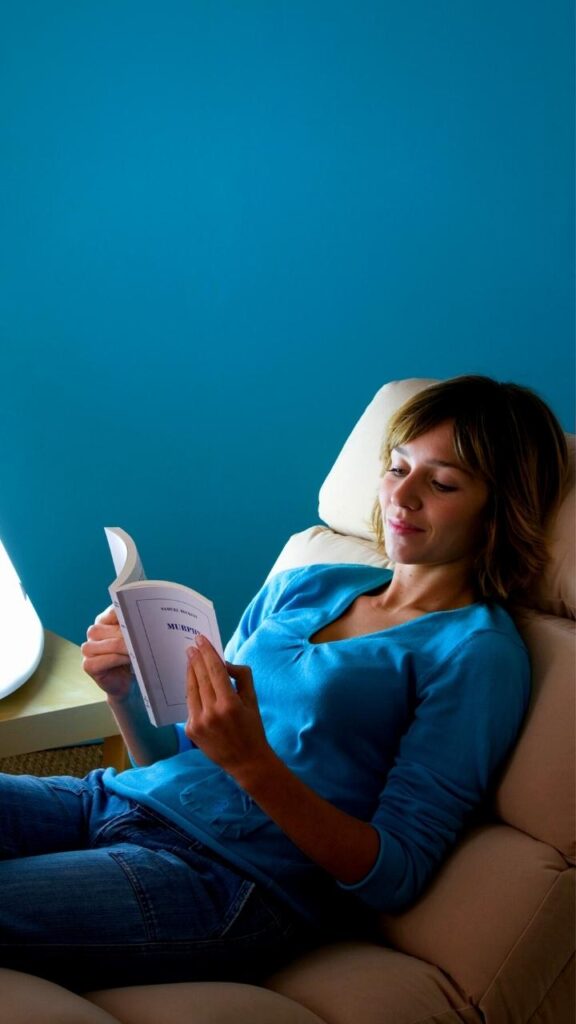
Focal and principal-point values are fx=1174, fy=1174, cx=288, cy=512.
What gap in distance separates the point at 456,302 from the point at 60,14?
105 centimetres

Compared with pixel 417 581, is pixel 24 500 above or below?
below

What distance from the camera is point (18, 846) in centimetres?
140

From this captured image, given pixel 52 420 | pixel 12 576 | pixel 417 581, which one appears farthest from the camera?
pixel 52 420

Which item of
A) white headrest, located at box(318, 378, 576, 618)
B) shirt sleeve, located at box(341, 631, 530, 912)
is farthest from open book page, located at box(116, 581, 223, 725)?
white headrest, located at box(318, 378, 576, 618)

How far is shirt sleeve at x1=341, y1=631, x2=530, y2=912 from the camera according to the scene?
1297 millimetres

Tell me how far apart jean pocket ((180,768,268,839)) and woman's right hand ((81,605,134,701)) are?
18cm

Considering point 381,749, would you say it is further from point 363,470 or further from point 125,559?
point 363,470

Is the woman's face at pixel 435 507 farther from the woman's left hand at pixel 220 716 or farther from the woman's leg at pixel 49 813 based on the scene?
the woman's leg at pixel 49 813

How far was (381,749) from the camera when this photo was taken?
4.61ft

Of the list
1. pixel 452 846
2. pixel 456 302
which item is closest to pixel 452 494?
pixel 452 846

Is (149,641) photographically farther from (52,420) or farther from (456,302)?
(456,302)

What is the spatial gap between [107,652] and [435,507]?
44 centimetres

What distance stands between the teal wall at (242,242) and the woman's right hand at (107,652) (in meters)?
1.25

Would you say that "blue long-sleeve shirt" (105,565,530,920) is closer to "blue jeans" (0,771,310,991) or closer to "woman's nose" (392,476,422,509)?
"blue jeans" (0,771,310,991)
